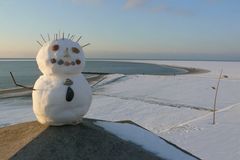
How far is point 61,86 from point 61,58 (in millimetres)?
537

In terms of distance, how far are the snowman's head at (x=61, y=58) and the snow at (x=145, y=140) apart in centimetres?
172

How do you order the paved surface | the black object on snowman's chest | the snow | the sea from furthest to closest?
1. the sea
2. the snow
3. the black object on snowman's chest
4. the paved surface

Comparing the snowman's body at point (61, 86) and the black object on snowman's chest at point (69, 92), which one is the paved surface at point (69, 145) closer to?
the snowman's body at point (61, 86)

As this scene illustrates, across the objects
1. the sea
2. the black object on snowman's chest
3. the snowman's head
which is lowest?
the sea

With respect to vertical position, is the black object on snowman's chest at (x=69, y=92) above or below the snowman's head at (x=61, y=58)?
below

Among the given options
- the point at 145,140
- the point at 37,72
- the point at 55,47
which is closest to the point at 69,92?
the point at 55,47

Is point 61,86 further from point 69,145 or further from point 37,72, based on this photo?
point 37,72

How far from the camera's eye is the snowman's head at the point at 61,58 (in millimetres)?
7215

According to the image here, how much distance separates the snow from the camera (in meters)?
7.78

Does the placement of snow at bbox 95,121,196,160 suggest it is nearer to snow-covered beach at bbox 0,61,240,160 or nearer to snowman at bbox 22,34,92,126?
snowman at bbox 22,34,92,126

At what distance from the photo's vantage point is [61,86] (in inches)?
283

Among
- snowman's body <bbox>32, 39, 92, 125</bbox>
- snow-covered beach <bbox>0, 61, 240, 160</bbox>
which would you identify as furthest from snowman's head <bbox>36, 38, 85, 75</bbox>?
snow-covered beach <bbox>0, 61, 240, 160</bbox>

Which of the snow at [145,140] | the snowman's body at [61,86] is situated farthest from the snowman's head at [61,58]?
the snow at [145,140]

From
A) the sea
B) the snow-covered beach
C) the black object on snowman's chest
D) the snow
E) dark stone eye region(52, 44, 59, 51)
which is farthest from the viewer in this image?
the sea
